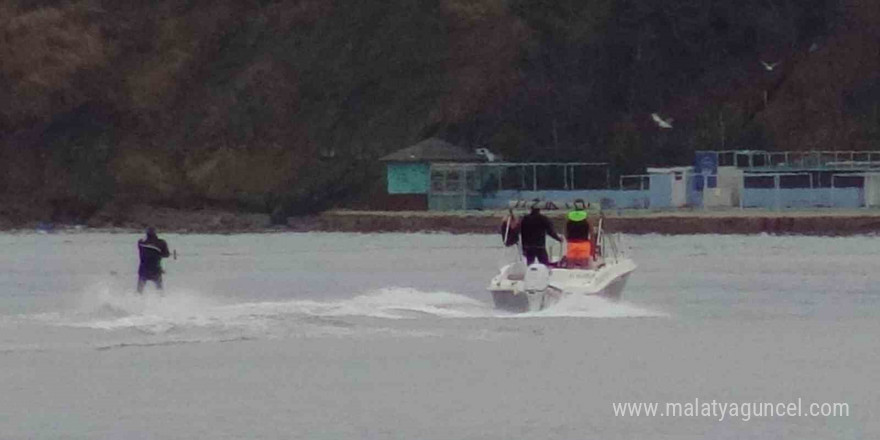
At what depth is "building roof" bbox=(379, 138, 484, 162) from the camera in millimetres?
80250

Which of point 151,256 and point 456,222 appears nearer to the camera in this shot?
point 151,256

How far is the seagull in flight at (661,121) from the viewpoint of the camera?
271 feet

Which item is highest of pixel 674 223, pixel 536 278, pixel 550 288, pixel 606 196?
pixel 606 196

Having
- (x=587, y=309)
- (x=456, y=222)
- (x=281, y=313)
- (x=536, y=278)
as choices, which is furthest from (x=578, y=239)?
(x=456, y=222)

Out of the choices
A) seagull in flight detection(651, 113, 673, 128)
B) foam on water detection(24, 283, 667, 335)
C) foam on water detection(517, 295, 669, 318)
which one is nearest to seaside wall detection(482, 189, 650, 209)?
seagull in flight detection(651, 113, 673, 128)

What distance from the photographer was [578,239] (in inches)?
1281

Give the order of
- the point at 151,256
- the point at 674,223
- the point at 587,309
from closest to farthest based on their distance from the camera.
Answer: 1. the point at 151,256
2. the point at 587,309
3. the point at 674,223

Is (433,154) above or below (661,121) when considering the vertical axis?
below

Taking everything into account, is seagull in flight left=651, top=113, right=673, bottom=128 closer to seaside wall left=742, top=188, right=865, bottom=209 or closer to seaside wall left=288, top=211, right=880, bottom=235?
seaside wall left=742, top=188, right=865, bottom=209

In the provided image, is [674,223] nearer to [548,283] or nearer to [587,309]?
[587,309]

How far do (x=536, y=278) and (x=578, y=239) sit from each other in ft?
4.99

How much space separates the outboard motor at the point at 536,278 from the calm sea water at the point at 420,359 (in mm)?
592

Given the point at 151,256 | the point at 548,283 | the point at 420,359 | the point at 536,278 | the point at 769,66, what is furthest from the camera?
the point at 769,66

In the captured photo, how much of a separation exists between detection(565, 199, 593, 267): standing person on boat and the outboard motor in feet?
3.93
